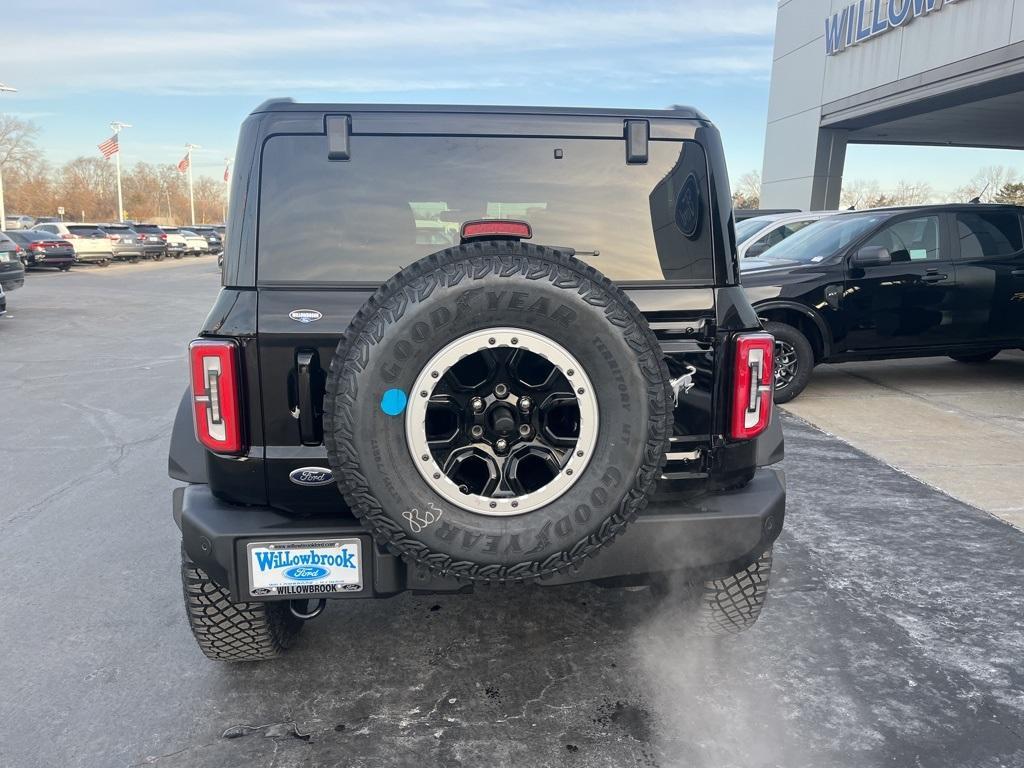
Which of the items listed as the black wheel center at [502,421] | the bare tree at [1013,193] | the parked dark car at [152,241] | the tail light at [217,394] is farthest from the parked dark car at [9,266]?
the bare tree at [1013,193]

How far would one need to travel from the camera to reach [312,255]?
2443 millimetres

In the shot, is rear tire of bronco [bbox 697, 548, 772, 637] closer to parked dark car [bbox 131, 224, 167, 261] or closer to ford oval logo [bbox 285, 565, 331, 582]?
ford oval logo [bbox 285, 565, 331, 582]

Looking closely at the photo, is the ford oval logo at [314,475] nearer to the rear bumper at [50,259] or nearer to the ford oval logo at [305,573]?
the ford oval logo at [305,573]

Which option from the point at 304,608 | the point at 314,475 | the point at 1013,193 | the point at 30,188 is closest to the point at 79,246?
the point at 304,608

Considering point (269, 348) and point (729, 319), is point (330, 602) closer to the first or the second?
point (269, 348)

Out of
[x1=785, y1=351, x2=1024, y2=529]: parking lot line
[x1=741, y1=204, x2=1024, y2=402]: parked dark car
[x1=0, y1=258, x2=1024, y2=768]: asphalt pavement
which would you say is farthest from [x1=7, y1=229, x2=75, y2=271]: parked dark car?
[x1=785, y1=351, x2=1024, y2=529]: parking lot line

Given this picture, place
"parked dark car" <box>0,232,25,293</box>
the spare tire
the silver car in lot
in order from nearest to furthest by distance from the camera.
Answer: the spare tire < the silver car in lot < "parked dark car" <box>0,232,25,293</box>

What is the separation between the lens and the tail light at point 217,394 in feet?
7.57

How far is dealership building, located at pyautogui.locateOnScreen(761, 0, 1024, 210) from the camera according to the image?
45.4 feet

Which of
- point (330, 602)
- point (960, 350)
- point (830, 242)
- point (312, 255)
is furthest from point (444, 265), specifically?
point (960, 350)

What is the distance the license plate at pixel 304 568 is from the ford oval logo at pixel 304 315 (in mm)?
672

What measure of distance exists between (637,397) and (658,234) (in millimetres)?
702

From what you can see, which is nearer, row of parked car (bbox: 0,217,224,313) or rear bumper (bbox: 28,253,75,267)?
row of parked car (bbox: 0,217,224,313)

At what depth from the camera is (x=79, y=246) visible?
96.6 ft
